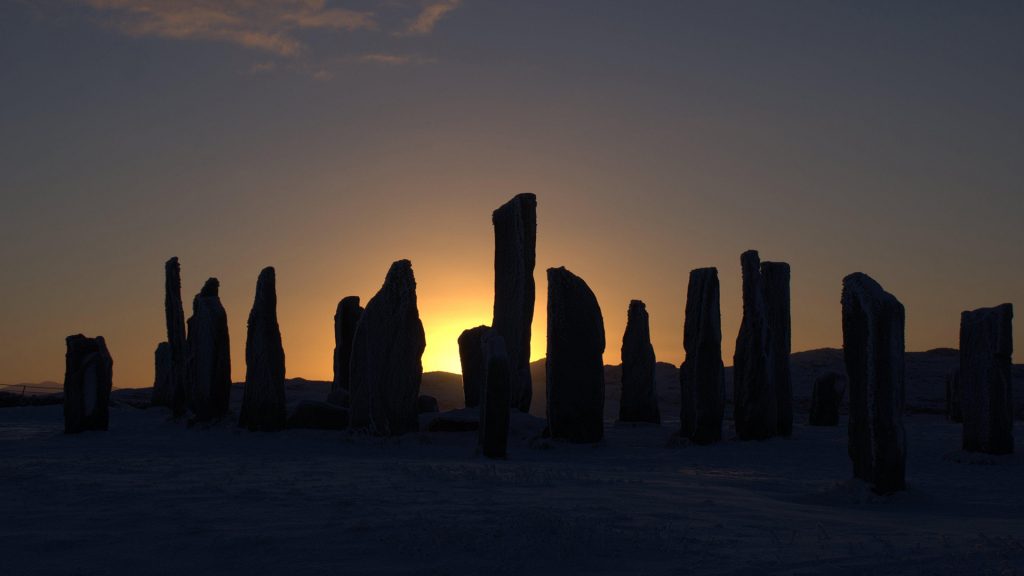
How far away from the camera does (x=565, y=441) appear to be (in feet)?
53.6

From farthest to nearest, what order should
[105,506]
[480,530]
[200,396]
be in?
[200,396], [105,506], [480,530]

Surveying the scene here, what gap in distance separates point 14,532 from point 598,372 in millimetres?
10814

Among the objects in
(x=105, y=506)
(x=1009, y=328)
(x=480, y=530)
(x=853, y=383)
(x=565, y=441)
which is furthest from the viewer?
(x=565, y=441)

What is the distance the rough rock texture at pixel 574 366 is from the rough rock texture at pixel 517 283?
Result: 2703 mm

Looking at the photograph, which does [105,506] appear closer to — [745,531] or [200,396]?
[745,531]

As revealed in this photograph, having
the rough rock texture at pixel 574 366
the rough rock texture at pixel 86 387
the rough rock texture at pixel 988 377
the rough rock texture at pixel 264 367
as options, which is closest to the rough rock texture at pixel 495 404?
the rough rock texture at pixel 574 366

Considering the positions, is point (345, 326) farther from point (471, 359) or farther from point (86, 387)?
point (86, 387)

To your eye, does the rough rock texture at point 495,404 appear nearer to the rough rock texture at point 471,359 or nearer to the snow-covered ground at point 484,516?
the snow-covered ground at point 484,516

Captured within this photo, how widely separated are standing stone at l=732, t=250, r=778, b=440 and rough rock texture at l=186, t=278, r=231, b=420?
9280 mm

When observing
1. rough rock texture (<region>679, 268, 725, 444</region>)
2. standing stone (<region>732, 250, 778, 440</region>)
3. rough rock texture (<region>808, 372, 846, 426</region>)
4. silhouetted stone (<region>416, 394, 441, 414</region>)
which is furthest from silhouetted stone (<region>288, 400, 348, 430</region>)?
rough rock texture (<region>808, 372, 846, 426</region>)

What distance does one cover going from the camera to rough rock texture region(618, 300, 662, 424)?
835 inches

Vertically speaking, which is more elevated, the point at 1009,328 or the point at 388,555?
the point at 1009,328

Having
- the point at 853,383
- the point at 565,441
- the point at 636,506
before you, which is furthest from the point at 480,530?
the point at 565,441

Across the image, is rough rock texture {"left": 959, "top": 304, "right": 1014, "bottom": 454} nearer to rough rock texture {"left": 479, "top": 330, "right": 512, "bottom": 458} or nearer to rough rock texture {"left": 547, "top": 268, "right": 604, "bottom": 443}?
rough rock texture {"left": 547, "top": 268, "right": 604, "bottom": 443}
